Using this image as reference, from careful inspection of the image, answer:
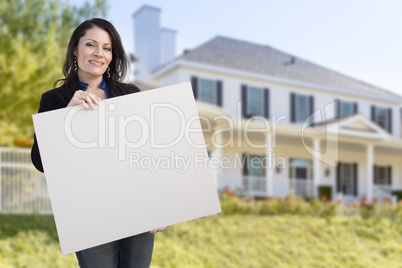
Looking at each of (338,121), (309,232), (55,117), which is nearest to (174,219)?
(55,117)

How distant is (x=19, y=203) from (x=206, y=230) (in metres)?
4.35

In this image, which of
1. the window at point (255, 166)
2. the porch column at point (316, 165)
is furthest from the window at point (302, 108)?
the window at point (255, 166)

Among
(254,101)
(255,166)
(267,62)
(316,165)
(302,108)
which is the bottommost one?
(255,166)

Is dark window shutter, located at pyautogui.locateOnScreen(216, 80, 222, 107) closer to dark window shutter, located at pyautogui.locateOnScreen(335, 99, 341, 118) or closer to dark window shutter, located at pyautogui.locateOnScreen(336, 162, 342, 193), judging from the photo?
dark window shutter, located at pyautogui.locateOnScreen(335, 99, 341, 118)

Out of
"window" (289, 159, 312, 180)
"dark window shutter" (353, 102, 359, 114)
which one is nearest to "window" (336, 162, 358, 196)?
"window" (289, 159, 312, 180)

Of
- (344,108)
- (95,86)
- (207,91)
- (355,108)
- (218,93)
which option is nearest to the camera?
(95,86)

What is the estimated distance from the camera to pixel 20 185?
392 inches

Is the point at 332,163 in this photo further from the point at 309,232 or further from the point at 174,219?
the point at 174,219

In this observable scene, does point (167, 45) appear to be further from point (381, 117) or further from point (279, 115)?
point (381, 117)

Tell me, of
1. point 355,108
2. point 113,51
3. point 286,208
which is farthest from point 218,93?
point 113,51

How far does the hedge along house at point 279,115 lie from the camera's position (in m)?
15.0

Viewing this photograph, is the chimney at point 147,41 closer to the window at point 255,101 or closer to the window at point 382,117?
the window at point 255,101

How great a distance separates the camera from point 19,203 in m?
9.85

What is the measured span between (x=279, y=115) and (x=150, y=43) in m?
5.76
